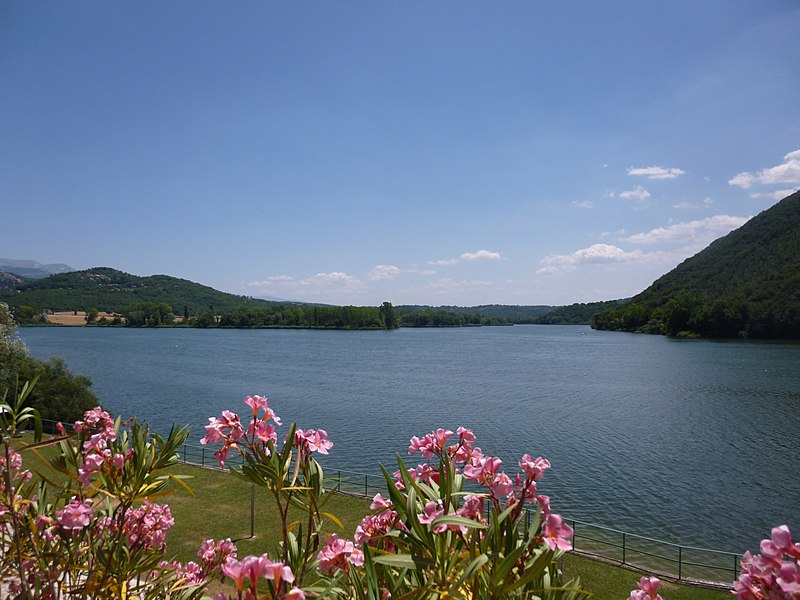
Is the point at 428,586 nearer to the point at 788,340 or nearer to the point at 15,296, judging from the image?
the point at 788,340

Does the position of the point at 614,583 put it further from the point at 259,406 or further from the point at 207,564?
the point at 259,406

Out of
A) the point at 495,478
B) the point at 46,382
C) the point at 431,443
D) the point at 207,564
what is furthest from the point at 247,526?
the point at 46,382

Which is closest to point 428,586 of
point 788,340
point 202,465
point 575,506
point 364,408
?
point 575,506

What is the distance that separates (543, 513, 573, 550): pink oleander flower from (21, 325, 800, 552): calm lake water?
1929 cm

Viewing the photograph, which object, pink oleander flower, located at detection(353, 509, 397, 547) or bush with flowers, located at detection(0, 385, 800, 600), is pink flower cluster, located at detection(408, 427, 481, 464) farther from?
pink oleander flower, located at detection(353, 509, 397, 547)

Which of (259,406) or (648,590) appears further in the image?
(259,406)

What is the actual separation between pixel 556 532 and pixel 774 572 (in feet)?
Answer: 2.16

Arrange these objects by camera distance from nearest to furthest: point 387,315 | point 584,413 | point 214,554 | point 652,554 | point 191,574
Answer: point 191,574
point 214,554
point 652,554
point 584,413
point 387,315

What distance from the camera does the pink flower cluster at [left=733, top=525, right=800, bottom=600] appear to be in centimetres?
135

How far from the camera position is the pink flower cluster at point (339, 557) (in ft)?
7.38

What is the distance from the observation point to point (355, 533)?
2285 mm

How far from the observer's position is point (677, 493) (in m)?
21.5

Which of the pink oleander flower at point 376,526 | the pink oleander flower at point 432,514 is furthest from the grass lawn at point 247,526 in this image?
the pink oleander flower at point 432,514

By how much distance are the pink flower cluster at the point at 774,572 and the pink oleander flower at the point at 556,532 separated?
52 cm
